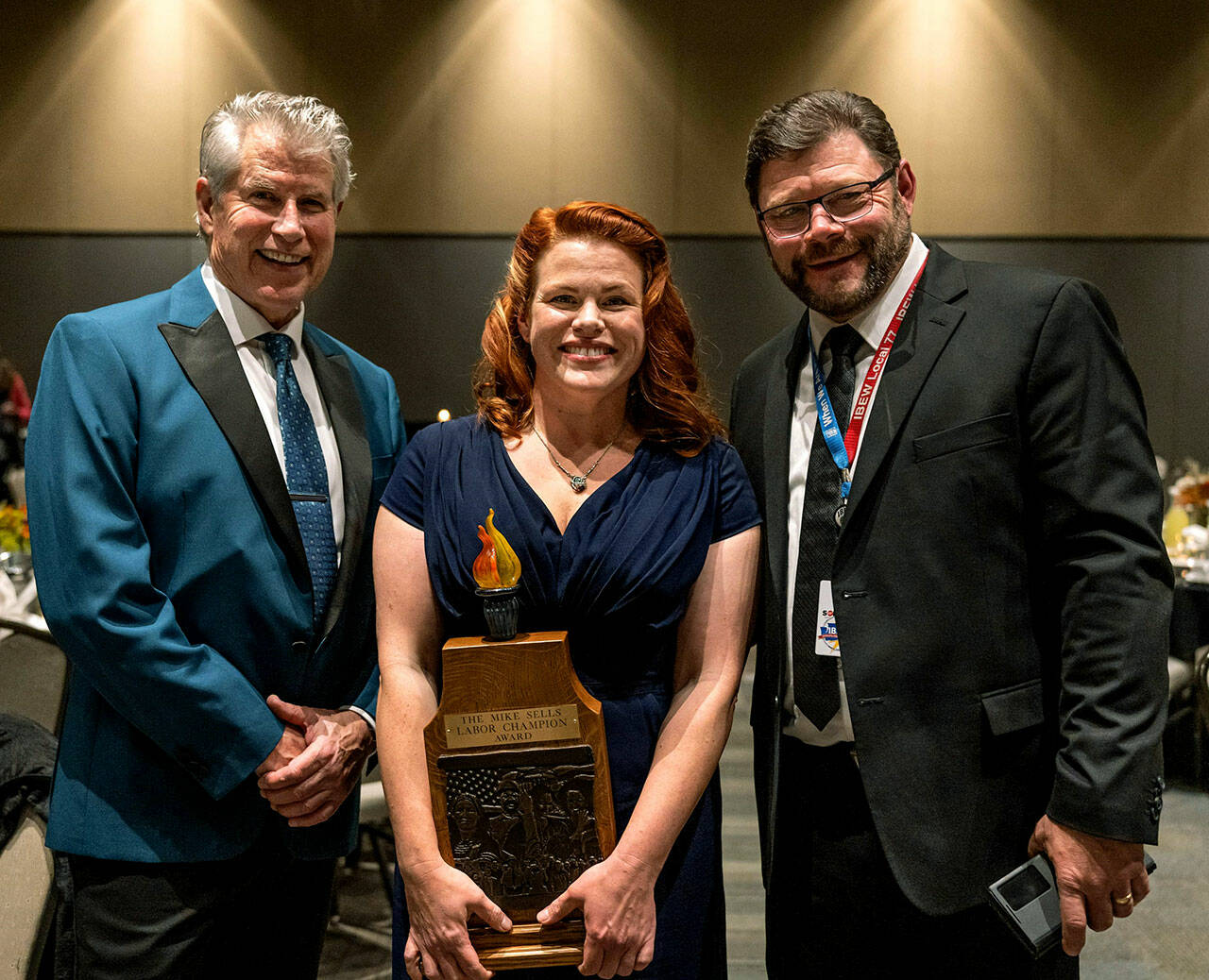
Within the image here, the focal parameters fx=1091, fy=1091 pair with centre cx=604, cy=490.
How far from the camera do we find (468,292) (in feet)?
26.0

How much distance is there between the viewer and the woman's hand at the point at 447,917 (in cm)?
150

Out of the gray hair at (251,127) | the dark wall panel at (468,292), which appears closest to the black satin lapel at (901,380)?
the gray hair at (251,127)

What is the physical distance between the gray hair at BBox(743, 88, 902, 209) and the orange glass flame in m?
0.77

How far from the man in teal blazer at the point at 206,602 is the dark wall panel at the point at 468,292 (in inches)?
235

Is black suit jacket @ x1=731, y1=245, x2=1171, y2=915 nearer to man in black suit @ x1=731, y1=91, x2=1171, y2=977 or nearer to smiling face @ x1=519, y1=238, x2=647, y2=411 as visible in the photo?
man in black suit @ x1=731, y1=91, x2=1171, y2=977

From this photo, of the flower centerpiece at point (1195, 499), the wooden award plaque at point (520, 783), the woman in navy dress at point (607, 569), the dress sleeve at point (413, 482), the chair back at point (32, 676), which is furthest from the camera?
the flower centerpiece at point (1195, 499)

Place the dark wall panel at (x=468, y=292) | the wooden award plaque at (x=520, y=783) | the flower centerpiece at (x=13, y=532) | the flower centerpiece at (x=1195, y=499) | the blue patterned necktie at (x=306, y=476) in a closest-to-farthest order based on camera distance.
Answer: the wooden award plaque at (x=520, y=783), the blue patterned necktie at (x=306, y=476), the flower centerpiece at (x=13, y=532), the flower centerpiece at (x=1195, y=499), the dark wall panel at (x=468, y=292)

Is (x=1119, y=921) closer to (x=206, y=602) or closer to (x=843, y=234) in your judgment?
(x=843, y=234)

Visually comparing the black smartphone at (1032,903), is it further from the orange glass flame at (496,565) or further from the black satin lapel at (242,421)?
the black satin lapel at (242,421)

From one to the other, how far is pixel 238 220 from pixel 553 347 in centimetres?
60

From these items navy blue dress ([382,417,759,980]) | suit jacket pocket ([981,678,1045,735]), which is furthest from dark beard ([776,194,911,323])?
suit jacket pocket ([981,678,1045,735])

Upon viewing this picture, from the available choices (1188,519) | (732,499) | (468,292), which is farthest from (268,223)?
(468,292)

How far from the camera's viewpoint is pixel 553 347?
168cm

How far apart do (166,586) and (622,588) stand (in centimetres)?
72
